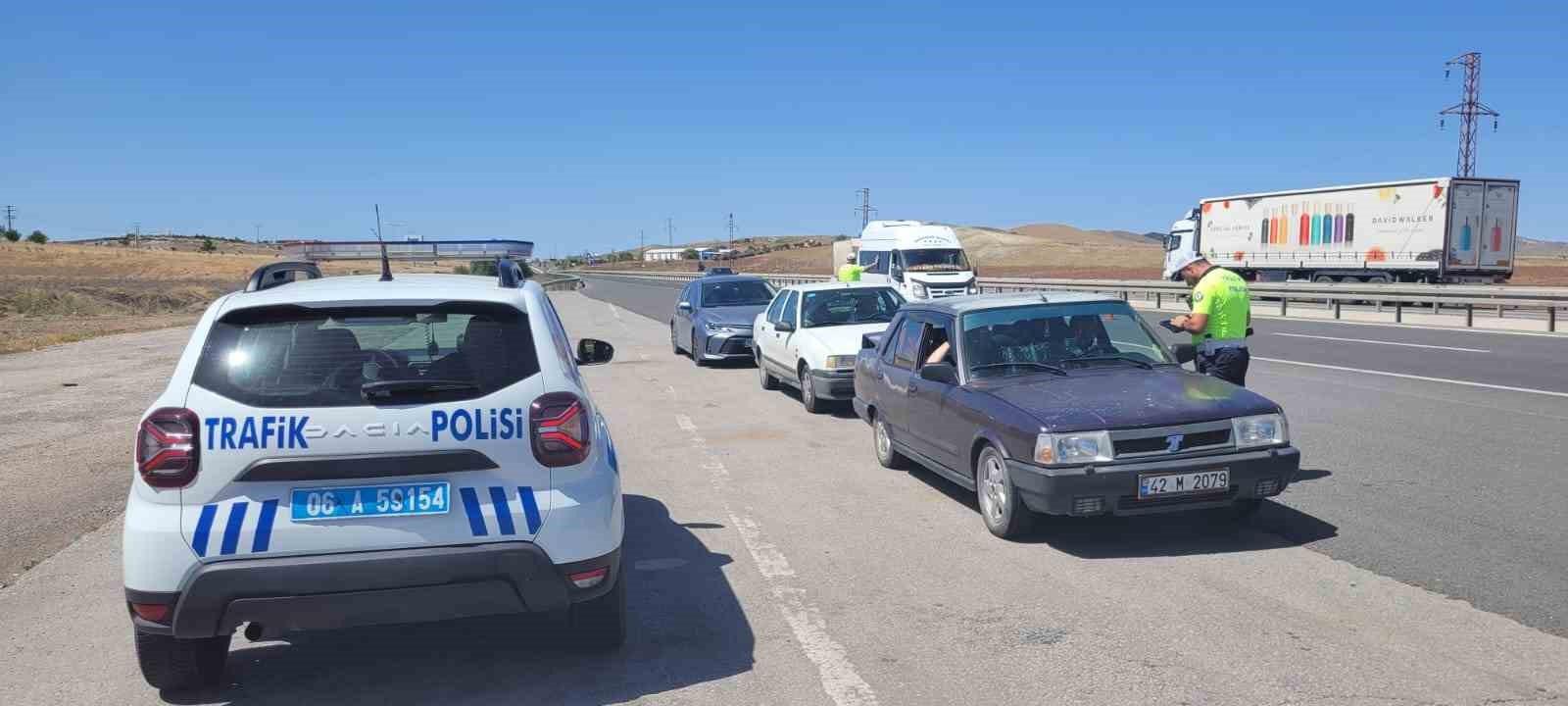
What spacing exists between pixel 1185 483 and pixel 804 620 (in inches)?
91.4

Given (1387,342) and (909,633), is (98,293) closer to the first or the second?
(1387,342)

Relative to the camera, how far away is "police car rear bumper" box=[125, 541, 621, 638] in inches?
160

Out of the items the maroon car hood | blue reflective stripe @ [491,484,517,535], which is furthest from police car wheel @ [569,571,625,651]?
the maroon car hood

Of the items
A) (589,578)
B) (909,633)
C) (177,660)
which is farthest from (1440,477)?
(177,660)

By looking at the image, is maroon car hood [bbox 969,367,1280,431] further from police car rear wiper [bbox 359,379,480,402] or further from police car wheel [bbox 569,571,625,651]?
police car rear wiper [bbox 359,379,480,402]

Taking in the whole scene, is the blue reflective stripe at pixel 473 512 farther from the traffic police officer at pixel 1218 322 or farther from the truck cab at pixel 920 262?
the truck cab at pixel 920 262

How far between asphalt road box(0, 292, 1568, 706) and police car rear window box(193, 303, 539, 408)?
1.22m

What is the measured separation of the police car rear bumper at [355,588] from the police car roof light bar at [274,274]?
120cm

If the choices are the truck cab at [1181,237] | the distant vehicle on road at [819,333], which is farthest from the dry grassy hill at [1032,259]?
the distant vehicle on road at [819,333]

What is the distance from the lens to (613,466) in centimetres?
481

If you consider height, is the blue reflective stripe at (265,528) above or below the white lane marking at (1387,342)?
above

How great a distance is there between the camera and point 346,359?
4.38 m

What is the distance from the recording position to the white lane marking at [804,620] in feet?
14.7

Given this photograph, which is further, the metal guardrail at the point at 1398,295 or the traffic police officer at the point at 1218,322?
the metal guardrail at the point at 1398,295
